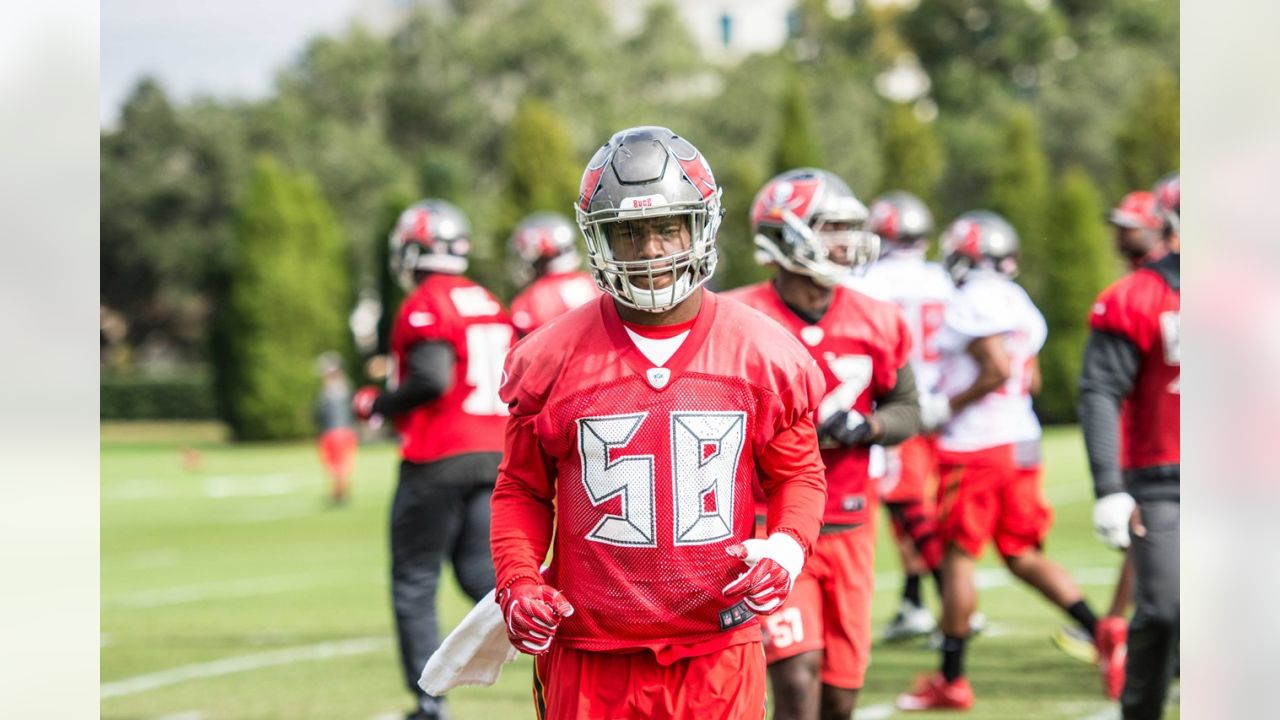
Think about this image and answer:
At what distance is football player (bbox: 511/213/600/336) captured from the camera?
8.30m

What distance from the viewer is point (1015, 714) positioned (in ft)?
23.1

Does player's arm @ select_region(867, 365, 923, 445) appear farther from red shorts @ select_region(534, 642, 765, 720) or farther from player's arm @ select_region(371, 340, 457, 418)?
player's arm @ select_region(371, 340, 457, 418)

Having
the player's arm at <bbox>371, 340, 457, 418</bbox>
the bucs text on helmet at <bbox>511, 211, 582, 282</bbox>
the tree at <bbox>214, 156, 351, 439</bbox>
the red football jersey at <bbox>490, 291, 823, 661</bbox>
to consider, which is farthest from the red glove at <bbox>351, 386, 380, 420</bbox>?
the tree at <bbox>214, 156, 351, 439</bbox>

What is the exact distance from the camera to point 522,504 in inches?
148

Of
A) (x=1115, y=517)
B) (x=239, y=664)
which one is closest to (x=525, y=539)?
(x=1115, y=517)

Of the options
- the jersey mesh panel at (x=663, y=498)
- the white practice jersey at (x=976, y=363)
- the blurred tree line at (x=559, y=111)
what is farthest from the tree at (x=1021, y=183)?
the jersey mesh panel at (x=663, y=498)

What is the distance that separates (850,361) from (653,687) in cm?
206

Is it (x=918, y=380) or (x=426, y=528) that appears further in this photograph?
(x=918, y=380)

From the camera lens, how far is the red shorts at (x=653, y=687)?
3588 millimetres

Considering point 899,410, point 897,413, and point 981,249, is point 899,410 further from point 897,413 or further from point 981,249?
point 981,249

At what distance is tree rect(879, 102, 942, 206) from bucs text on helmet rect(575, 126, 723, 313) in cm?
3527

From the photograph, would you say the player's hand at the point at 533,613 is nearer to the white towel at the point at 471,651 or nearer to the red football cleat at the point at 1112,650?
the white towel at the point at 471,651
